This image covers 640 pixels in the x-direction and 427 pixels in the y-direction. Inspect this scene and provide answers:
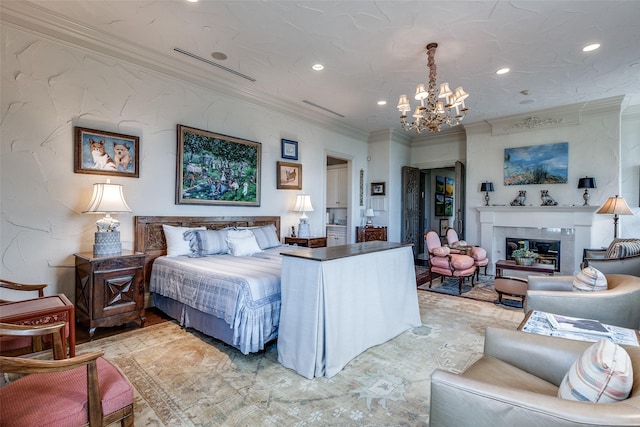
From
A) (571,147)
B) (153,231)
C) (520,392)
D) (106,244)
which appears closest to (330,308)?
(520,392)

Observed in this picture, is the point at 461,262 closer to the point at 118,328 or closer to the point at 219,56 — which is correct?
the point at 219,56

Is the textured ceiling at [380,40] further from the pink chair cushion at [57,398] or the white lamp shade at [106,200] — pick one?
the pink chair cushion at [57,398]

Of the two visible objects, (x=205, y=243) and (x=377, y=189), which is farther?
(x=377, y=189)

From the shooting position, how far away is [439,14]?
9.28 ft

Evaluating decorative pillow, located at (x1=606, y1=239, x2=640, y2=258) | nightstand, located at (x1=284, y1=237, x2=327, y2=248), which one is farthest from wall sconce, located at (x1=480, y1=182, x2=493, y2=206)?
nightstand, located at (x1=284, y1=237, x2=327, y2=248)

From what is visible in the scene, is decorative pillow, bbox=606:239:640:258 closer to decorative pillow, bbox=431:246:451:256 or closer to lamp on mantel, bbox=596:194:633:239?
lamp on mantel, bbox=596:194:633:239

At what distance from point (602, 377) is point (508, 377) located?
540 millimetres

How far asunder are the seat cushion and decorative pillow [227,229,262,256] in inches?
115

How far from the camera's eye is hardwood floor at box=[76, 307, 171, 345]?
9.68 ft

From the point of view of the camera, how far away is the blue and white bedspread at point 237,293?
8.25ft

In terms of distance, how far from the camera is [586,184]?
516cm

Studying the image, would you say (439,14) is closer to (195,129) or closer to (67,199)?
(195,129)

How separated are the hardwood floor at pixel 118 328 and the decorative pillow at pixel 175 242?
0.72 metres

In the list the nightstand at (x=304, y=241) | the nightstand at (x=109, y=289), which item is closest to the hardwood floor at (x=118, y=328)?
the nightstand at (x=109, y=289)
